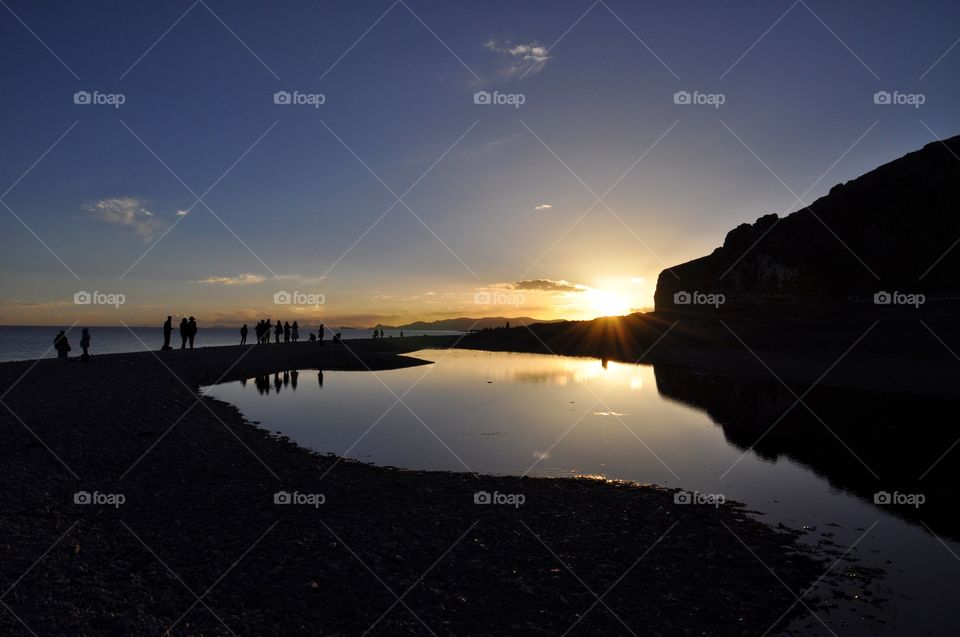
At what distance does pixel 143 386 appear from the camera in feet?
98.9

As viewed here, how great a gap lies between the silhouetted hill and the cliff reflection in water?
1783 inches

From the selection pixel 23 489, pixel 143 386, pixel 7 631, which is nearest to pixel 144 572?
pixel 7 631

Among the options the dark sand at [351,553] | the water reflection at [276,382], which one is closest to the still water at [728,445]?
the water reflection at [276,382]

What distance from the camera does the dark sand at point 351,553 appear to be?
8.13 metres

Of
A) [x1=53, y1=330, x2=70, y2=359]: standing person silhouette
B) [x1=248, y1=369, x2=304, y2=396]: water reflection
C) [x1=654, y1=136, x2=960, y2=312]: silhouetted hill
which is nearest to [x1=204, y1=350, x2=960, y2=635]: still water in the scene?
[x1=248, y1=369, x2=304, y2=396]: water reflection

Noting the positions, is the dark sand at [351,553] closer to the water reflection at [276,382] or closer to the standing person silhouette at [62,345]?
the water reflection at [276,382]

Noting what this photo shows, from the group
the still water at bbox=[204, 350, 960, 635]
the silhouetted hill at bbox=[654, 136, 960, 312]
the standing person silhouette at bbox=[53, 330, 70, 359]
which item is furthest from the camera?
the silhouetted hill at bbox=[654, 136, 960, 312]

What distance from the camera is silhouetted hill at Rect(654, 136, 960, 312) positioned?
7169 centimetres

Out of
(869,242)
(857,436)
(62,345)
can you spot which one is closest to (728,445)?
(857,436)

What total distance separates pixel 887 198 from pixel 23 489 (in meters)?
102

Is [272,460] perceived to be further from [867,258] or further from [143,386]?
[867,258]

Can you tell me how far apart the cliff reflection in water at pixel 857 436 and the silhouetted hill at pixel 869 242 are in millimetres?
45293

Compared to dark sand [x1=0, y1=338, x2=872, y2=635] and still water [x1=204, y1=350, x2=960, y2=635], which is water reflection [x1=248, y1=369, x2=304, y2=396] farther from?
dark sand [x1=0, y1=338, x2=872, y2=635]

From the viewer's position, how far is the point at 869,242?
77.6 m
